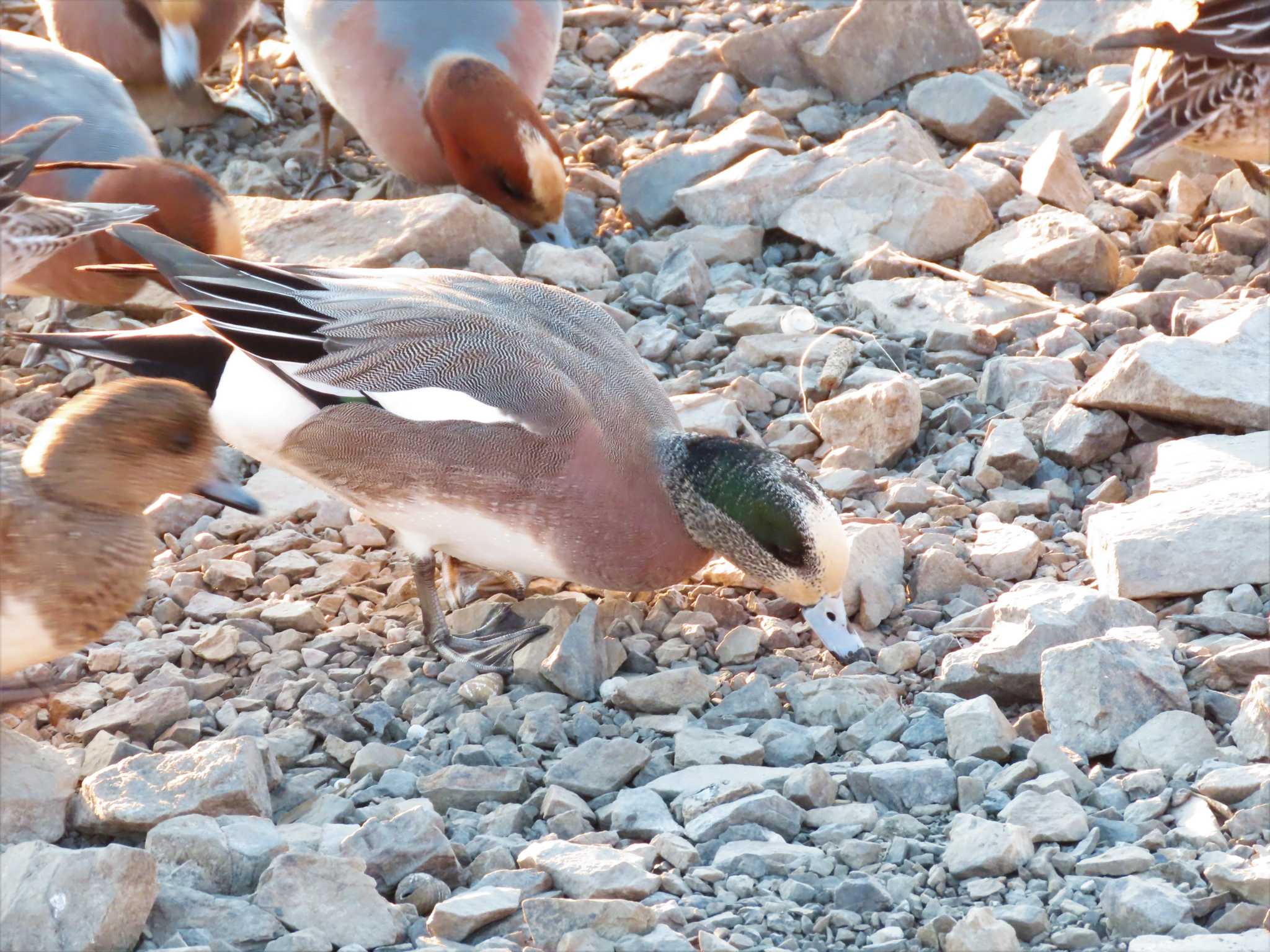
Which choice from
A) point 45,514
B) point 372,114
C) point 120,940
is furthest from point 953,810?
point 372,114

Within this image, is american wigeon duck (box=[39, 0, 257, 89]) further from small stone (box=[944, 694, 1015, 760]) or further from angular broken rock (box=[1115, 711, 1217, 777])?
angular broken rock (box=[1115, 711, 1217, 777])

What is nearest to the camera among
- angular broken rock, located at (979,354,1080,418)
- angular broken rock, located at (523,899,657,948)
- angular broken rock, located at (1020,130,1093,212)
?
angular broken rock, located at (523,899,657,948)

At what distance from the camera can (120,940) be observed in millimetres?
2666

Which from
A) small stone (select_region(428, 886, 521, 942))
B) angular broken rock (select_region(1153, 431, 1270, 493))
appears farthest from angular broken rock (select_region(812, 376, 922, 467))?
small stone (select_region(428, 886, 521, 942))

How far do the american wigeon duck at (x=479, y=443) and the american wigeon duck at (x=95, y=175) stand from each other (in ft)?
3.53

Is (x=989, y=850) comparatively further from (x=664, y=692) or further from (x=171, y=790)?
(x=171, y=790)

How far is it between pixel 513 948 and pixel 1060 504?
224 cm

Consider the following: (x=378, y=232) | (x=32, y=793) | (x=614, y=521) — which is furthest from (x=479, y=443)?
(x=378, y=232)

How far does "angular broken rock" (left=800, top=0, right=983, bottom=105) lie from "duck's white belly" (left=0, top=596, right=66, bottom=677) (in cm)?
435

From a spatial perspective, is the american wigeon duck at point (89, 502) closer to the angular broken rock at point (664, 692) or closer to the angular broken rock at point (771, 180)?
the angular broken rock at point (664, 692)

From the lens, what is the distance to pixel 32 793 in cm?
308

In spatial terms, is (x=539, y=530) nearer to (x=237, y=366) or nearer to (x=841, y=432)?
(x=237, y=366)

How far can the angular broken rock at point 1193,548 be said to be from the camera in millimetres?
3754

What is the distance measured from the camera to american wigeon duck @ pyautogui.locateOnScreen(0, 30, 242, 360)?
5.25 meters
